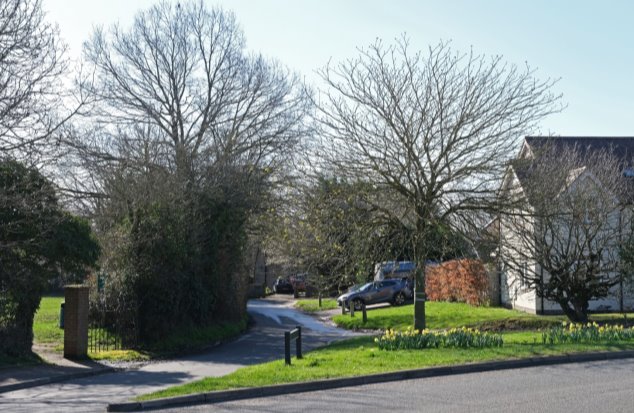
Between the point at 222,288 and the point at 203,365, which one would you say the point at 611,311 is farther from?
the point at 203,365

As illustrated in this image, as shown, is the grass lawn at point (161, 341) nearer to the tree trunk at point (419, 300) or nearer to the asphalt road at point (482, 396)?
the tree trunk at point (419, 300)

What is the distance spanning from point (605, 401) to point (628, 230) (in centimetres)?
1635

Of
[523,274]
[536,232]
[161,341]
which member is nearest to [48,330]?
[161,341]

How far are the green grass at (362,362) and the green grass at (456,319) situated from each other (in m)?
7.08

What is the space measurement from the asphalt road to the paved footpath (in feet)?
9.04

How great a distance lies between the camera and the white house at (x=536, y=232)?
2125 cm

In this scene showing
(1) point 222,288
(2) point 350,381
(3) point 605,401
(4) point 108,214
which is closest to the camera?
(3) point 605,401

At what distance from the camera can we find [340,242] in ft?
69.2

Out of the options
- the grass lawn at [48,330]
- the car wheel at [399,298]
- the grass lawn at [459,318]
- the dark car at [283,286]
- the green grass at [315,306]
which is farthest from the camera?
the dark car at [283,286]

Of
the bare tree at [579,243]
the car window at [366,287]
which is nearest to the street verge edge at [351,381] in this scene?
the bare tree at [579,243]

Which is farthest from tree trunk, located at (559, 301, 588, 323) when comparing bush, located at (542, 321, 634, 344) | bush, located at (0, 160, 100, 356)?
bush, located at (0, 160, 100, 356)

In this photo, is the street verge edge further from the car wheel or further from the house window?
the car wheel

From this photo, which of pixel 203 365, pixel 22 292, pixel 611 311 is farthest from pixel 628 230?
pixel 22 292

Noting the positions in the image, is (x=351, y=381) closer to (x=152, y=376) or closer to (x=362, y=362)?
(x=362, y=362)
